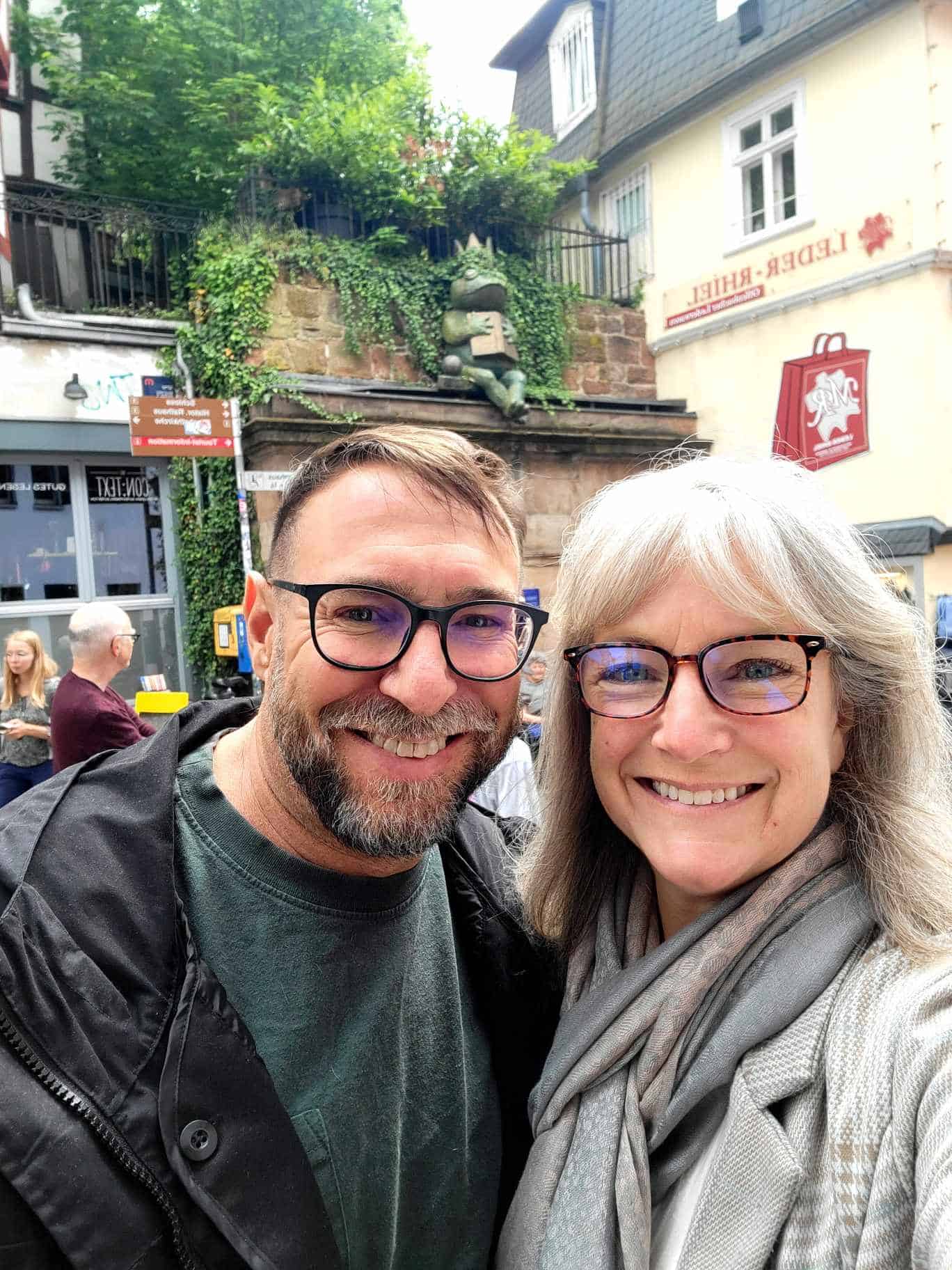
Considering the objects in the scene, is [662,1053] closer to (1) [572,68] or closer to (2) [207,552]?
(2) [207,552]

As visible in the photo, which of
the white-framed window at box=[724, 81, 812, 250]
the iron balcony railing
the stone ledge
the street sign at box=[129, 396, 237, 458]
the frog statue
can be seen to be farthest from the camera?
the white-framed window at box=[724, 81, 812, 250]

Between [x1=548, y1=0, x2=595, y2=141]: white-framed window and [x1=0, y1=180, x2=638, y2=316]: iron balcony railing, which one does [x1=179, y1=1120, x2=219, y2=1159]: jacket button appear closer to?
[x1=0, y1=180, x2=638, y2=316]: iron balcony railing

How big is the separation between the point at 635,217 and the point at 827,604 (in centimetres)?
1310

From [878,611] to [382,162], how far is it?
1058 centimetres

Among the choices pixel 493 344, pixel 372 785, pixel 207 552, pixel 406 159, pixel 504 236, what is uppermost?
pixel 406 159

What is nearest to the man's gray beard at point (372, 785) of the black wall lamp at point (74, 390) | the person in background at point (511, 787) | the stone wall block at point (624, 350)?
the person in background at point (511, 787)

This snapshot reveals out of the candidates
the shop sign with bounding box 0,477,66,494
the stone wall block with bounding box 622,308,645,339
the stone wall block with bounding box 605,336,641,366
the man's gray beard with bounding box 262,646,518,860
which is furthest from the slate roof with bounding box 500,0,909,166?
the man's gray beard with bounding box 262,646,518,860

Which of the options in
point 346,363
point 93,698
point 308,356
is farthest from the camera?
point 346,363

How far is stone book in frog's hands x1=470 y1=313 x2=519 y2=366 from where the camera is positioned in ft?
34.4

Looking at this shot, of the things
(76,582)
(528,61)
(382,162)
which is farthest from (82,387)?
(528,61)

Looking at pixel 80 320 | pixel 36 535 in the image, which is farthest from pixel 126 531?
pixel 80 320

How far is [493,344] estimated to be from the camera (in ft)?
34.5

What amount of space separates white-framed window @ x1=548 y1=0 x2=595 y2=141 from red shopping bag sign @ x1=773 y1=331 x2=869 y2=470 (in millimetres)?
6020

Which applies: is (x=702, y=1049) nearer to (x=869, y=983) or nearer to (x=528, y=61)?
(x=869, y=983)
